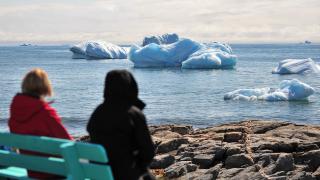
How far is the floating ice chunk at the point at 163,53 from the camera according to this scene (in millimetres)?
65062

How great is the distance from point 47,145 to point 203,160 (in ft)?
24.9

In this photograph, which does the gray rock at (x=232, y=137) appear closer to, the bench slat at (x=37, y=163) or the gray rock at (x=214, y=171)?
the gray rock at (x=214, y=171)

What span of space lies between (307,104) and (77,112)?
13514 mm

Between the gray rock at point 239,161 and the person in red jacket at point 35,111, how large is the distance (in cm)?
695

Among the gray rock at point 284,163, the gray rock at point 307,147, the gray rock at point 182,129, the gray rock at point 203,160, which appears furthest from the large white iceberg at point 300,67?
the gray rock at point 284,163

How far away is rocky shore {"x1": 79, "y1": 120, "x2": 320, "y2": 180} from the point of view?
10625mm

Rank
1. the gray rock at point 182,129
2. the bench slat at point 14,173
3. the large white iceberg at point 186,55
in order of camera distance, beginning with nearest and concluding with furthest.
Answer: the bench slat at point 14,173, the gray rock at point 182,129, the large white iceberg at point 186,55

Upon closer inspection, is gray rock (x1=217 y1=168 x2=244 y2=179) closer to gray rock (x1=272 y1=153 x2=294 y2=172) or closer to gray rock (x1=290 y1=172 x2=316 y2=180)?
gray rock (x1=272 y1=153 x2=294 y2=172)

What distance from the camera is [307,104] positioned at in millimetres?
35969

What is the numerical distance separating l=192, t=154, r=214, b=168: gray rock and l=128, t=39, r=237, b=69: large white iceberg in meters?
51.4

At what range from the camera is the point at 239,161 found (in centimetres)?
1121

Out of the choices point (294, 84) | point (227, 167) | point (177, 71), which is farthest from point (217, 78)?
point (227, 167)

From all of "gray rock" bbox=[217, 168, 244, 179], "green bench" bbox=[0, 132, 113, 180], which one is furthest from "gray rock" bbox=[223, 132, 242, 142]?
"green bench" bbox=[0, 132, 113, 180]

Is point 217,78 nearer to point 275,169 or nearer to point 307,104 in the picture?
point 307,104
